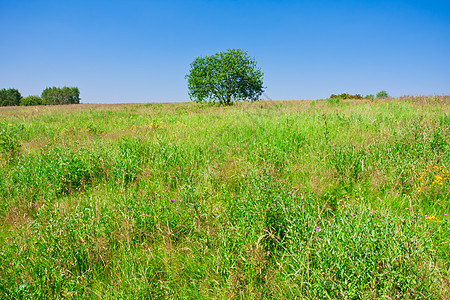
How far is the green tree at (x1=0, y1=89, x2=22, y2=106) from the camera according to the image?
76938 millimetres

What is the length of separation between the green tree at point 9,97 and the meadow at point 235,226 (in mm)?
100240

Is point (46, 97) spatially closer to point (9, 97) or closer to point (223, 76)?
point (9, 97)

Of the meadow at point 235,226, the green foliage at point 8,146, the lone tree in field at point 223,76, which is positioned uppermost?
the lone tree in field at point 223,76

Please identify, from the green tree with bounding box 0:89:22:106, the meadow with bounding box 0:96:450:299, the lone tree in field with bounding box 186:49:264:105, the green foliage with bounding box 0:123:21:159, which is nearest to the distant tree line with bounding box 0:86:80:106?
the green tree with bounding box 0:89:22:106

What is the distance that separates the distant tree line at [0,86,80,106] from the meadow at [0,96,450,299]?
89633mm

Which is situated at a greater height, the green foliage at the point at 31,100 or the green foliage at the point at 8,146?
the green foliage at the point at 31,100

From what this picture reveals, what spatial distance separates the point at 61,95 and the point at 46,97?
4.33 meters

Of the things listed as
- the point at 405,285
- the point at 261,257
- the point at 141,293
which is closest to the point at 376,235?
the point at 405,285

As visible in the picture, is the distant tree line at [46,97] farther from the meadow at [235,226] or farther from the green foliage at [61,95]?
the meadow at [235,226]

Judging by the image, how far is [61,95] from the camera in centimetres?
8231

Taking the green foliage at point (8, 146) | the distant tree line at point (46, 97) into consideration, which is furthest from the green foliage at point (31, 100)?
the green foliage at point (8, 146)

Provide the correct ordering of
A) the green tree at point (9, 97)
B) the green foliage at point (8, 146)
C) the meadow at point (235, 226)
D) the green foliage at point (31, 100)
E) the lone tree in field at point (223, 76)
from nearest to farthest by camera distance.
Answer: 1. the meadow at point (235, 226)
2. the green foliage at point (8, 146)
3. the lone tree in field at point (223, 76)
4. the green foliage at point (31, 100)
5. the green tree at point (9, 97)

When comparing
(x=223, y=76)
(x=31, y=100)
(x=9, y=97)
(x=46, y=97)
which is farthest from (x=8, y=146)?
(x=9, y=97)

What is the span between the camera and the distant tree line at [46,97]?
74394 mm
